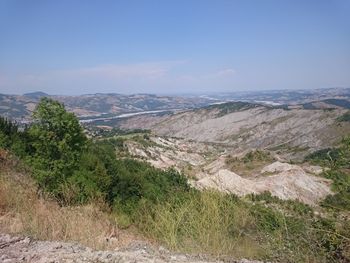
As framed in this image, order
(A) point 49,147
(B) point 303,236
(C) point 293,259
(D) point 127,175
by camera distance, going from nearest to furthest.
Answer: (C) point 293,259 < (B) point 303,236 < (A) point 49,147 < (D) point 127,175

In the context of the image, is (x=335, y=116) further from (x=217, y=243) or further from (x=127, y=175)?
(x=217, y=243)

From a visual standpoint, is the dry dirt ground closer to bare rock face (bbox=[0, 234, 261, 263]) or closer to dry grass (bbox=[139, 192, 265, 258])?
dry grass (bbox=[139, 192, 265, 258])

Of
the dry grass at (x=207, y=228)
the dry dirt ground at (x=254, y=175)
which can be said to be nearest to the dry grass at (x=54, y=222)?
the dry grass at (x=207, y=228)

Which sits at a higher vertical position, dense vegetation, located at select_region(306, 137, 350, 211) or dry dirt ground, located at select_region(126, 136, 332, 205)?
dense vegetation, located at select_region(306, 137, 350, 211)

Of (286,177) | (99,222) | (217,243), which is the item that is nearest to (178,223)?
(217,243)

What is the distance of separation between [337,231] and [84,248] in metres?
4.31

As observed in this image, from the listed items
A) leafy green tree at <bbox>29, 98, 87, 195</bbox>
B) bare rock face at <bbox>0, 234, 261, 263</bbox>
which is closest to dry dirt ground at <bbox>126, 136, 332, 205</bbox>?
leafy green tree at <bbox>29, 98, 87, 195</bbox>

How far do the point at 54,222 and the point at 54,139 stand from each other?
94.9 feet

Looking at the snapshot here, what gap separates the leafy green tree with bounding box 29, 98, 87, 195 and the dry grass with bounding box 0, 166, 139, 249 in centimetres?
2590


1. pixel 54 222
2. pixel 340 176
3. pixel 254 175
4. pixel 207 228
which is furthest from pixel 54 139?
pixel 254 175

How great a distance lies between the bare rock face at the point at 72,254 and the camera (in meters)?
5.95

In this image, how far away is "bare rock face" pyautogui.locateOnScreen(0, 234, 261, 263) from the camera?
5.95 metres

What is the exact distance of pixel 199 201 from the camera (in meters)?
8.97

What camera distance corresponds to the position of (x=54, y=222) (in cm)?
762
